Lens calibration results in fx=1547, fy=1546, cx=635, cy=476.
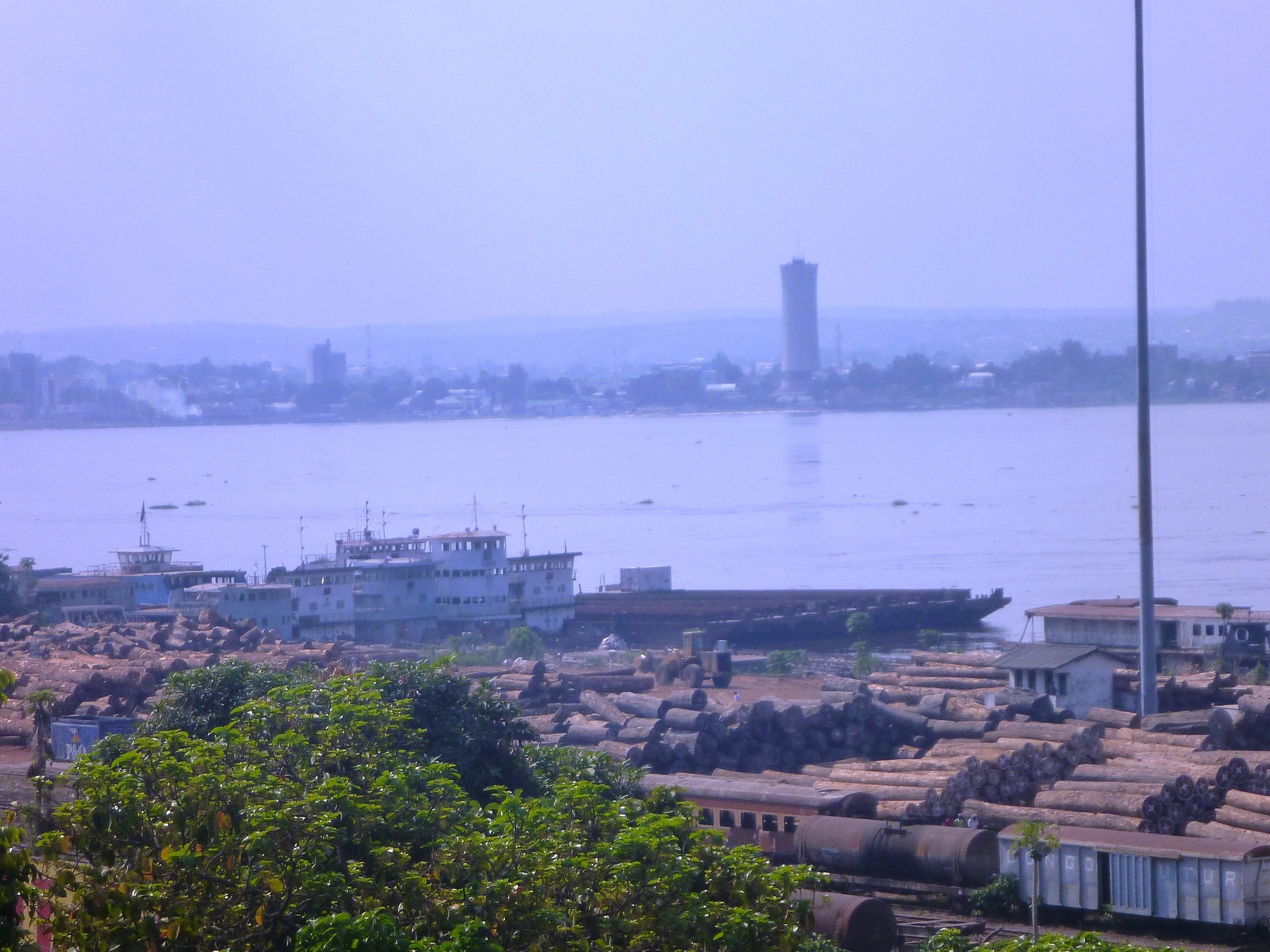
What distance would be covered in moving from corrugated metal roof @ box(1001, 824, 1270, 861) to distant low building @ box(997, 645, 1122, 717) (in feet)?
19.3

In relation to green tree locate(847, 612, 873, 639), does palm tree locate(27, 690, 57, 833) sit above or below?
above

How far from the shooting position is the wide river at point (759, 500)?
4903 centimetres

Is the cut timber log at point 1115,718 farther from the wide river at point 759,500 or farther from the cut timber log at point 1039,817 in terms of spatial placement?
the wide river at point 759,500

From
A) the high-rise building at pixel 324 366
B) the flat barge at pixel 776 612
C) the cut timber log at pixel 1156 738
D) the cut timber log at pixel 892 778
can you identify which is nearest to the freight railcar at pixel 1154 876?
the cut timber log at pixel 892 778

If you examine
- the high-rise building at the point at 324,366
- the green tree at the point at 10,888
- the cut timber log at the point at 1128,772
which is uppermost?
the high-rise building at the point at 324,366

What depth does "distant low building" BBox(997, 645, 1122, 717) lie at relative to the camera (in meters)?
16.9

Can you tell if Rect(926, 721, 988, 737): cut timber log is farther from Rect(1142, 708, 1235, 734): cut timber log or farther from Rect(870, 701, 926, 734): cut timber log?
Rect(1142, 708, 1235, 734): cut timber log

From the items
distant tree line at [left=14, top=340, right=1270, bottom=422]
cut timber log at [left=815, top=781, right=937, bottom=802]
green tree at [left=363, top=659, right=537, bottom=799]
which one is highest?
distant tree line at [left=14, top=340, right=1270, bottom=422]

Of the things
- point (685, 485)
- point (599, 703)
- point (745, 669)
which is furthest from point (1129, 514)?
point (599, 703)

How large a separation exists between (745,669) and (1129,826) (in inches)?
607

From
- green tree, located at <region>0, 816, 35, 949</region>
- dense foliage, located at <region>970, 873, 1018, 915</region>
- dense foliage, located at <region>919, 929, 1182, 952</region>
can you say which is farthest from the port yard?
green tree, located at <region>0, 816, 35, 949</region>

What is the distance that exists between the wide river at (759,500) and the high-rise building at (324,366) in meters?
27.3

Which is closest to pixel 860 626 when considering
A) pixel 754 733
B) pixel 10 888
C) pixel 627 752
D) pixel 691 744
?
pixel 754 733

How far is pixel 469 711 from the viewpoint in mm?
10664
